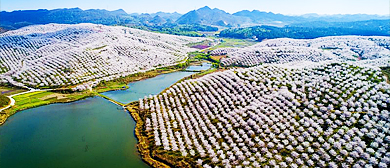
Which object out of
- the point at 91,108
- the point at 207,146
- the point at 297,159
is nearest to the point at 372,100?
the point at 297,159

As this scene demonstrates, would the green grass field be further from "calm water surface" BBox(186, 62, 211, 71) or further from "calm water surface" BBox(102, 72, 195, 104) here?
"calm water surface" BBox(186, 62, 211, 71)

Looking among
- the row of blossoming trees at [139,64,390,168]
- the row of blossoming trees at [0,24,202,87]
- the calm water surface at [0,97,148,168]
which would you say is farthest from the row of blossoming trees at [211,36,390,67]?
the calm water surface at [0,97,148,168]

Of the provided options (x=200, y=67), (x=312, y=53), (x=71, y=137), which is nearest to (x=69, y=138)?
(x=71, y=137)

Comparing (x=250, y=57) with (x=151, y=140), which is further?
(x=250, y=57)

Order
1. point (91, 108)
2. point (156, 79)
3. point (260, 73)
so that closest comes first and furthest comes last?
point (91, 108) → point (260, 73) → point (156, 79)

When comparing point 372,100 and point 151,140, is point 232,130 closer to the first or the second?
point 151,140
